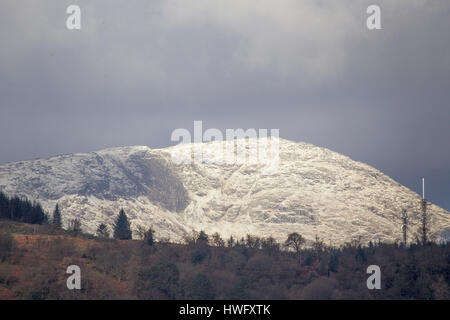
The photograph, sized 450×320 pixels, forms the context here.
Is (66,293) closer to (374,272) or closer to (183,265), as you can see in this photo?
(183,265)
